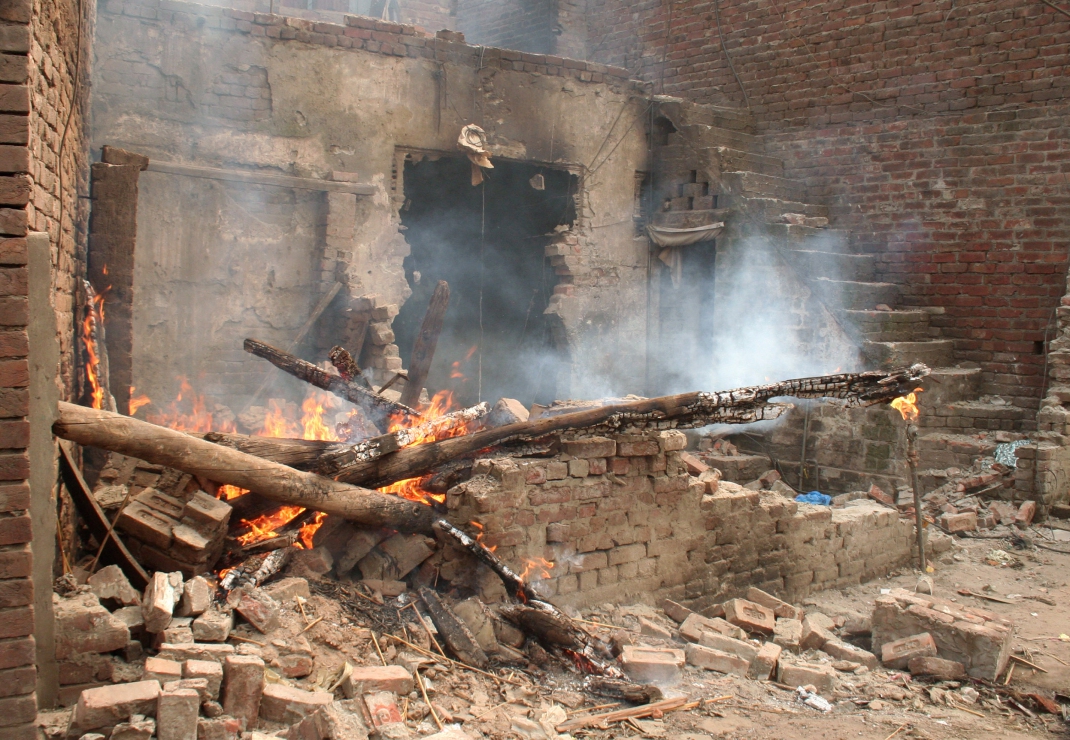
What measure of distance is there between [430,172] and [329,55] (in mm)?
1863

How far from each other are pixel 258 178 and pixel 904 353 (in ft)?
25.2

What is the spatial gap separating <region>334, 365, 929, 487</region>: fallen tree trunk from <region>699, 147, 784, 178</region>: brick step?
242 inches

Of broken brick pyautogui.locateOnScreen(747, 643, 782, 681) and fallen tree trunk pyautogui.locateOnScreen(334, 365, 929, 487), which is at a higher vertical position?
fallen tree trunk pyautogui.locateOnScreen(334, 365, 929, 487)

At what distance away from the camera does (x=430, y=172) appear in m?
11.1

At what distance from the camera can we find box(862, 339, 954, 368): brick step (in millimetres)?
10094

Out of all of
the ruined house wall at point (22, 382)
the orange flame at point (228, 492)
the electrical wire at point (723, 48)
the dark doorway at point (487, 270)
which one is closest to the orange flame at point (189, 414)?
the dark doorway at point (487, 270)

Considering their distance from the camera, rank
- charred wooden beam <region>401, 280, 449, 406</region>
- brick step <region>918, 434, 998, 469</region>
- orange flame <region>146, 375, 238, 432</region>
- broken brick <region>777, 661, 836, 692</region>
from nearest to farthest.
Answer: broken brick <region>777, 661, 836, 692</region>, charred wooden beam <region>401, 280, 449, 406</region>, orange flame <region>146, 375, 238, 432</region>, brick step <region>918, 434, 998, 469</region>

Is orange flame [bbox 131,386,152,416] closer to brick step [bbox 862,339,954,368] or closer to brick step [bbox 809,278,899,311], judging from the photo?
brick step [bbox 809,278,899,311]

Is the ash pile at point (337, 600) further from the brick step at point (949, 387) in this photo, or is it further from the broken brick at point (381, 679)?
the brick step at point (949, 387)

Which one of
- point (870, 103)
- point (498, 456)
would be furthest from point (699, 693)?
point (870, 103)

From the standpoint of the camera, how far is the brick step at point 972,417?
10008mm

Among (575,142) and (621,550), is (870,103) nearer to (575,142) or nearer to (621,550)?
(575,142)

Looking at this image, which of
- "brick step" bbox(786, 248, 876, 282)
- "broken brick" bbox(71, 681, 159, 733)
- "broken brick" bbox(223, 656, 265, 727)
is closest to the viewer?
"broken brick" bbox(71, 681, 159, 733)

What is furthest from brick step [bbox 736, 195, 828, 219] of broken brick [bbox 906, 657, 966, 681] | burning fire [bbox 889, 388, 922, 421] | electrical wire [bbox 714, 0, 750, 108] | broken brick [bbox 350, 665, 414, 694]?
broken brick [bbox 350, 665, 414, 694]
